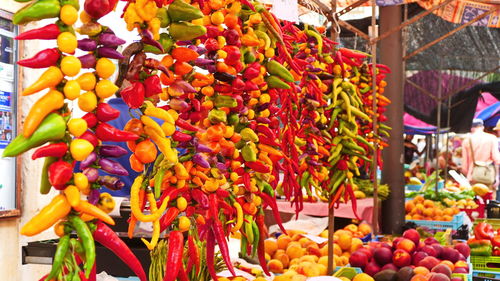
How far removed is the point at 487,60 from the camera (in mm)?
9078

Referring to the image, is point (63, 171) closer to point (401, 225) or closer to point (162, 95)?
point (162, 95)

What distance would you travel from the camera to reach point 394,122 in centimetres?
533

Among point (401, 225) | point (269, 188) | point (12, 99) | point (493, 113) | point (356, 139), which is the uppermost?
point (493, 113)

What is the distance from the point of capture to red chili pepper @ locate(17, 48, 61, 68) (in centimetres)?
92

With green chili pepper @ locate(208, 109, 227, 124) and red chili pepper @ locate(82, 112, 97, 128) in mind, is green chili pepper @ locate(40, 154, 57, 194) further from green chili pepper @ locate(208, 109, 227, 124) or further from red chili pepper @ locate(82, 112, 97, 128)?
green chili pepper @ locate(208, 109, 227, 124)

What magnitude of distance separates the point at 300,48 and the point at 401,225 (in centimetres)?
334

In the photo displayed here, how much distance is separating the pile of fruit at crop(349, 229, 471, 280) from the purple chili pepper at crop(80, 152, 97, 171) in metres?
2.28

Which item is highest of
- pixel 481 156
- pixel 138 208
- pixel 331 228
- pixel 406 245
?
pixel 481 156

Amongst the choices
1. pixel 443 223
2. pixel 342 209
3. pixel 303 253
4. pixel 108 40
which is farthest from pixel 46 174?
pixel 443 223

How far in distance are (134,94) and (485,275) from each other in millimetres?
3655

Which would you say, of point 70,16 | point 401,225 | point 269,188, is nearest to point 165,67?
point 70,16

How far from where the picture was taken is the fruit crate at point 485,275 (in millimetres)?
3900

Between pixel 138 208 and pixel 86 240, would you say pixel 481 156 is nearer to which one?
pixel 138 208

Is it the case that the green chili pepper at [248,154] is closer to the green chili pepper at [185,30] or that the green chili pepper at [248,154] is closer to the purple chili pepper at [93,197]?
the green chili pepper at [185,30]
